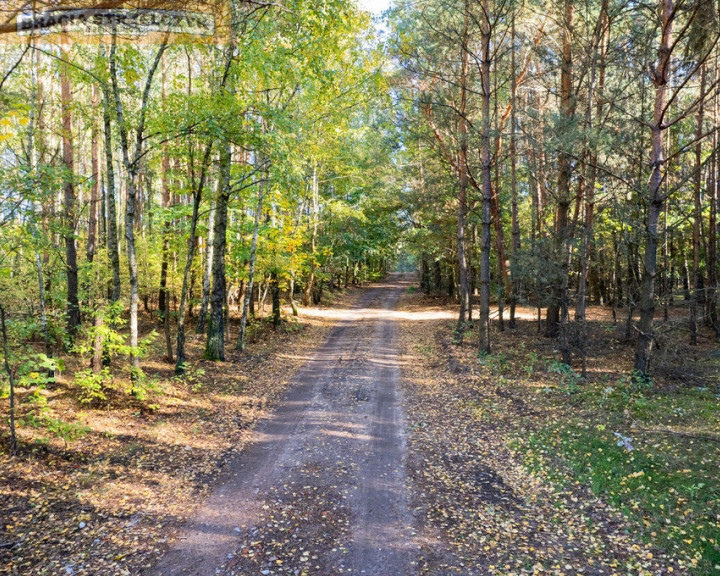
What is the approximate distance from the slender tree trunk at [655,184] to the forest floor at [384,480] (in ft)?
1.47

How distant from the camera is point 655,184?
8242 millimetres

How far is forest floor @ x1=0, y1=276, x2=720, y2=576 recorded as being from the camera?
175 inches

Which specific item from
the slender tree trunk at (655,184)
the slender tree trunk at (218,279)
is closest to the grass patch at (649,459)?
the slender tree trunk at (655,184)

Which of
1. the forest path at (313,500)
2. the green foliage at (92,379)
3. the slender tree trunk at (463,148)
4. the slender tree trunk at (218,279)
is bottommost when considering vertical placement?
the forest path at (313,500)

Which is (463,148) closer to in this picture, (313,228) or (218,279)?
(218,279)

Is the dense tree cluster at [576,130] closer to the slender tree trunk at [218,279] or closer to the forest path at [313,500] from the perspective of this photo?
the forest path at [313,500]

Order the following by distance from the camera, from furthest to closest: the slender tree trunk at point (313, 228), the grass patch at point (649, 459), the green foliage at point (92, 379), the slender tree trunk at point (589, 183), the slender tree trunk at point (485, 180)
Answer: the slender tree trunk at point (313, 228) → the slender tree trunk at point (485, 180) → the slender tree trunk at point (589, 183) → the green foliage at point (92, 379) → the grass patch at point (649, 459)

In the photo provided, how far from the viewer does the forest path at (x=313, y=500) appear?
4.41m

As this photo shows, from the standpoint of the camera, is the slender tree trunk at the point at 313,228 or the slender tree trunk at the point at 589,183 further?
the slender tree trunk at the point at 313,228

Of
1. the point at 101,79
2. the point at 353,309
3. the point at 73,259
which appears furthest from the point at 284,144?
the point at 353,309

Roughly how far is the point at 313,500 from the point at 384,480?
1157mm

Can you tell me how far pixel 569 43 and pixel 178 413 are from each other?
48.0ft

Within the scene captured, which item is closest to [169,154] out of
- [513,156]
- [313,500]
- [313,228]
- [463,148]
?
[313,500]

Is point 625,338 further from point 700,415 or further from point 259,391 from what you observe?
point 259,391
